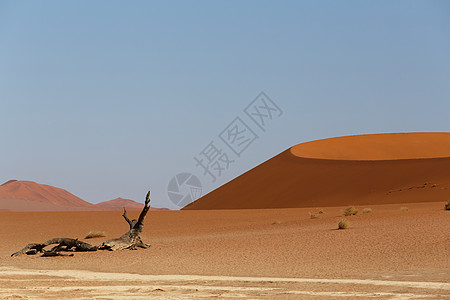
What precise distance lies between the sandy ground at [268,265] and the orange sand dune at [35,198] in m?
110

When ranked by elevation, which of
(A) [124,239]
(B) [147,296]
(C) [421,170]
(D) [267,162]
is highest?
(D) [267,162]

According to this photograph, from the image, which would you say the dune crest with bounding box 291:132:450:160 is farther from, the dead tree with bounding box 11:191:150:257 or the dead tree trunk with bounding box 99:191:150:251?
the dead tree with bounding box 11:191:150:257

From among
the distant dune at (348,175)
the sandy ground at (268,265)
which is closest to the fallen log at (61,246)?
the sandy ground at (268,265)

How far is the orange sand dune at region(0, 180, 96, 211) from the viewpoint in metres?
136

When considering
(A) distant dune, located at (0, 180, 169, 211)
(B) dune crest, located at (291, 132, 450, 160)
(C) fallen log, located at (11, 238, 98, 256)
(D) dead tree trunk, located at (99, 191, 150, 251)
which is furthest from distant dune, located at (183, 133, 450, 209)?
(A) distant dune, located at (0, 180, 169, 211)

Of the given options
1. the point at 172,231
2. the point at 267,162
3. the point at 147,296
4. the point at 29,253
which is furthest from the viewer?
the point at 267,162

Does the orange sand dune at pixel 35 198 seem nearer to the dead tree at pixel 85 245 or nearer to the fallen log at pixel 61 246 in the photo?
the dead tree at pixel 85 245

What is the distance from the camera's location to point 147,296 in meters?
11.7

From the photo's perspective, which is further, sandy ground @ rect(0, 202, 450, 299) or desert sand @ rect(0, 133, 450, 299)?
desert sand @ rect(0, 133, 450, 299)

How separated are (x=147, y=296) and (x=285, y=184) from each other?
57.9 m

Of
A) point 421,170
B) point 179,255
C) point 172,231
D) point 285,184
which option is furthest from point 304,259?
point 285,184

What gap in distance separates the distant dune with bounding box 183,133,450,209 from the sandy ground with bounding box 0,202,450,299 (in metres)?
23.7

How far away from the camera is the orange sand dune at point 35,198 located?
135875 millimetres

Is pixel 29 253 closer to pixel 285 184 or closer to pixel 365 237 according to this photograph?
pixel 365 237
